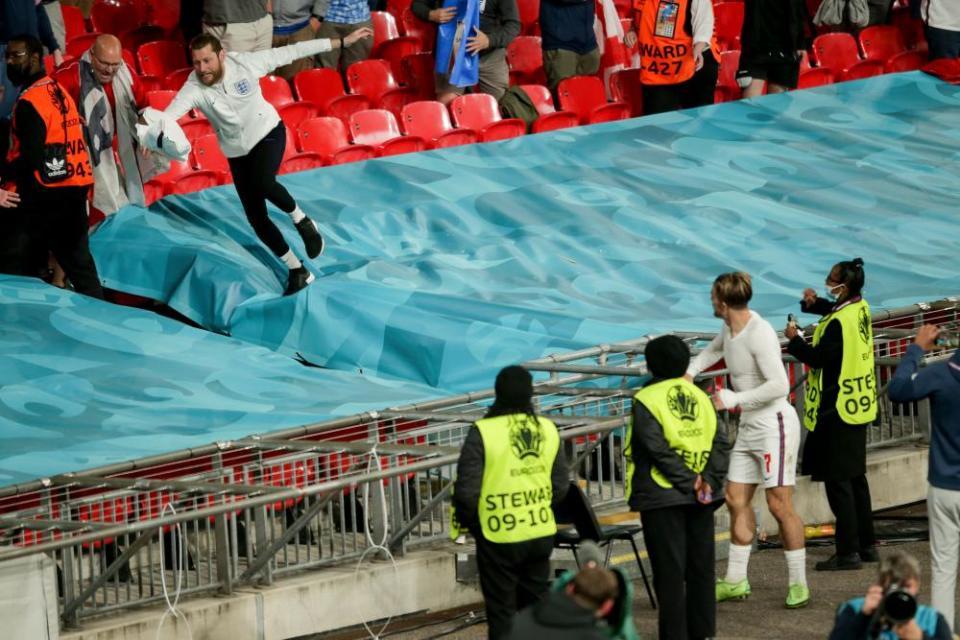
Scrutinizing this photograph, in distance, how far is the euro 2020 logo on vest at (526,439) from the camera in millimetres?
7348

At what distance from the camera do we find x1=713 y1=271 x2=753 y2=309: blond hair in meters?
8.63

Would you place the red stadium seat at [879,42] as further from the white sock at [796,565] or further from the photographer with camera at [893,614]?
the photographer with camera at [893,614]

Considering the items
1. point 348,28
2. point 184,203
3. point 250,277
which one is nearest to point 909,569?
point 250,277

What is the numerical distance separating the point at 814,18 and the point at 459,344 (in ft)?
29.0

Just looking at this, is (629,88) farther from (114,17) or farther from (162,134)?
(162,134)

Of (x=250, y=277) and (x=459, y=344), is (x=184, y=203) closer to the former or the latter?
(x=250, y=277)

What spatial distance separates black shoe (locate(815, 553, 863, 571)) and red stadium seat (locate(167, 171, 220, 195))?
20.1 feet

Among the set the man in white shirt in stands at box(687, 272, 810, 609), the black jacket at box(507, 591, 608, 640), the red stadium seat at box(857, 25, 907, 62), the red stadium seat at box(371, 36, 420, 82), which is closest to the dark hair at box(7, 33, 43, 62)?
the red stadium seat at box(371, 36, 420, 82)

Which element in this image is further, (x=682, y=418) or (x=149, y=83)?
(x=149, y=83)

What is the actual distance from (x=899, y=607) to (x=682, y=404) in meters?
2.09

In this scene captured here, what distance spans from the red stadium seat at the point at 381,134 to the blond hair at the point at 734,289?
6525 millimetres

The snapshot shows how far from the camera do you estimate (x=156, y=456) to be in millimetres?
8938

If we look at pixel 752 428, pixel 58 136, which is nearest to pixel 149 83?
pixel 58 136

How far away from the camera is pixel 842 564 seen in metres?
9.69
